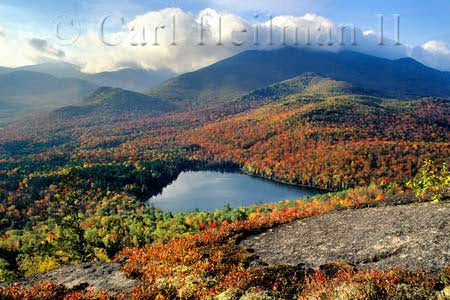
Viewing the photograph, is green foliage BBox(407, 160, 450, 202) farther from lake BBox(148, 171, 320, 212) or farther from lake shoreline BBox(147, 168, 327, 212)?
lake BBox(148, 171, 320, 212)

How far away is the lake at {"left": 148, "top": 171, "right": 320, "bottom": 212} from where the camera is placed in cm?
15250

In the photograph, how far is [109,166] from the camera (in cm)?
19400

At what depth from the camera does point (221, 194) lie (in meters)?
168

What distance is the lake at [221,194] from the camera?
152m

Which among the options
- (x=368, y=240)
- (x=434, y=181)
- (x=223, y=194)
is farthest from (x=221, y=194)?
(x=368, y=240)

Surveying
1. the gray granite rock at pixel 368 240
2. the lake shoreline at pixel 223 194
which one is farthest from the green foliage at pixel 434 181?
the lake shoreline at pixel 223 194

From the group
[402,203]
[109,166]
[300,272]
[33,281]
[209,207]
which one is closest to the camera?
[300,272]

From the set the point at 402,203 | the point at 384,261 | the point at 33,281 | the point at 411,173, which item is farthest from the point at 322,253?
the point at 411,173

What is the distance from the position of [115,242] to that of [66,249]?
32699 mm

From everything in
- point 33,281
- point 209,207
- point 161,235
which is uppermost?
point 33,281

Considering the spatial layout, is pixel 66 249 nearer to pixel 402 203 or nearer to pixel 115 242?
pixel 115 242

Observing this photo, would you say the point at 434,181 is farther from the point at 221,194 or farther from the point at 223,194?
the point at 221,194

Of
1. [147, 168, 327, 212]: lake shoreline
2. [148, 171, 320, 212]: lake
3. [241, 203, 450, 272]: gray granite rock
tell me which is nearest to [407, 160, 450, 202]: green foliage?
[241, 203, 450, 272]: gray granite rock

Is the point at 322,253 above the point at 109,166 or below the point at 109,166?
above
